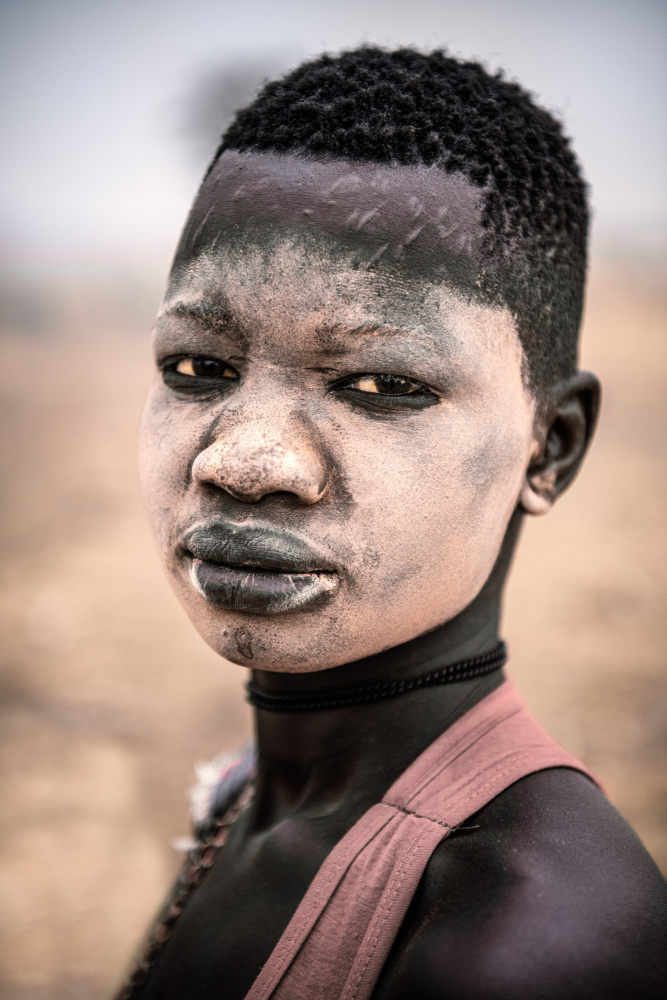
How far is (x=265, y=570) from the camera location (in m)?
1.53

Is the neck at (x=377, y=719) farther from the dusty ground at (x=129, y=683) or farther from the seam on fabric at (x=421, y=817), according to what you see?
the dusty ground at (x=129, y=683)

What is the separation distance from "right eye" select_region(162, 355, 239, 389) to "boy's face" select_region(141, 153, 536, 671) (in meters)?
0.04

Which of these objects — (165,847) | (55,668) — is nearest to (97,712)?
(55,668)

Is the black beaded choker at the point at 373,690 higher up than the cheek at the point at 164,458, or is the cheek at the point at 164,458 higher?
the cheek at the point at 164,458

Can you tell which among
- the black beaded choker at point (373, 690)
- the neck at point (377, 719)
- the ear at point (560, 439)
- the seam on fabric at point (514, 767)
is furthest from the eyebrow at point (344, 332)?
the seam on fabric at point (514, 767)

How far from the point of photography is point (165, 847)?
4.77m

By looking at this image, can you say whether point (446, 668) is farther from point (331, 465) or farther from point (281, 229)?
point (281, 229)

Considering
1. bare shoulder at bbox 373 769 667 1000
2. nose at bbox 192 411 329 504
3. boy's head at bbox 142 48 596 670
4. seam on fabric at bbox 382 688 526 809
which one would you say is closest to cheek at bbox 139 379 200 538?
boy's head at bbox 142 48 596 670

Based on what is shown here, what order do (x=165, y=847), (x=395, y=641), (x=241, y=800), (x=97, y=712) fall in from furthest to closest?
1. (x=97, y=712)
2. (x=165, y=847)
3. (x=241, y=800)
4. (x=395, y=641)

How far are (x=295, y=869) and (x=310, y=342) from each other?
107 cm

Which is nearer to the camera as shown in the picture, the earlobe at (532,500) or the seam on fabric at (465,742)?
the seam on fabric at (465,742)

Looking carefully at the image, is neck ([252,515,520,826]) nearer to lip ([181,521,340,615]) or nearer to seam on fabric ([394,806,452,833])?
seam on fabric ([394,806,452,833])

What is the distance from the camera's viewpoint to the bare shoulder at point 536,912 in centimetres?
121

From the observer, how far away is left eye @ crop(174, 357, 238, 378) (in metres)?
1.67
